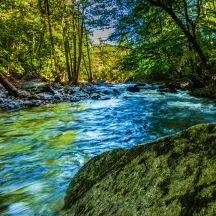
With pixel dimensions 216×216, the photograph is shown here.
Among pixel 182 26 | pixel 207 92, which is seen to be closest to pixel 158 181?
pixel 182 26

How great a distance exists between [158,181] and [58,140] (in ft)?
12.3

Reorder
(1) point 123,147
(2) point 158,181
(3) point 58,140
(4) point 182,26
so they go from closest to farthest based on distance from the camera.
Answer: (2) point 158,181, (1) point 123,147, (3) point 58,140, (4) point 182,26

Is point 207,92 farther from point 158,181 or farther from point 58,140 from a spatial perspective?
point 158,181

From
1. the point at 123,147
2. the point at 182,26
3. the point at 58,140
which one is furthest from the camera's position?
the point at 182,26

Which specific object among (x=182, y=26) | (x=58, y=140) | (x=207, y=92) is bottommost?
(x=58, y=140)

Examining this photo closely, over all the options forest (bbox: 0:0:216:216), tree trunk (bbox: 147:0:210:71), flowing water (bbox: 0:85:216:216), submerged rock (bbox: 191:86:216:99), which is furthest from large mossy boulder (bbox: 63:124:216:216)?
submerged rock (bbox: 191:86:216:99)

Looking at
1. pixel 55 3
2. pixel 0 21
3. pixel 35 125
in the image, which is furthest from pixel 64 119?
pixel 55 3

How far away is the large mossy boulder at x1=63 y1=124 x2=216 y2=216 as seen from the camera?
4.37ft

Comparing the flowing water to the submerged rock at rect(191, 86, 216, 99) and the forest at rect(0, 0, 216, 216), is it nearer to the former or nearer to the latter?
the forest at rect(0, 0, 216, 216)

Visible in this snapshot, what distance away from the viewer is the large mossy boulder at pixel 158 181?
1.33 metres

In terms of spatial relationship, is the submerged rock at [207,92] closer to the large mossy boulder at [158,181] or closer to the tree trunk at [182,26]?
the tree trunk at [182,26]

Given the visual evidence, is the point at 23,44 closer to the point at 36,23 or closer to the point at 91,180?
the point at 36,23

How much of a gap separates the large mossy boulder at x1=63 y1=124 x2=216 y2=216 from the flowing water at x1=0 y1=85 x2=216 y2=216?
0.60 meters

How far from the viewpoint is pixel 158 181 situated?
1.57 m
